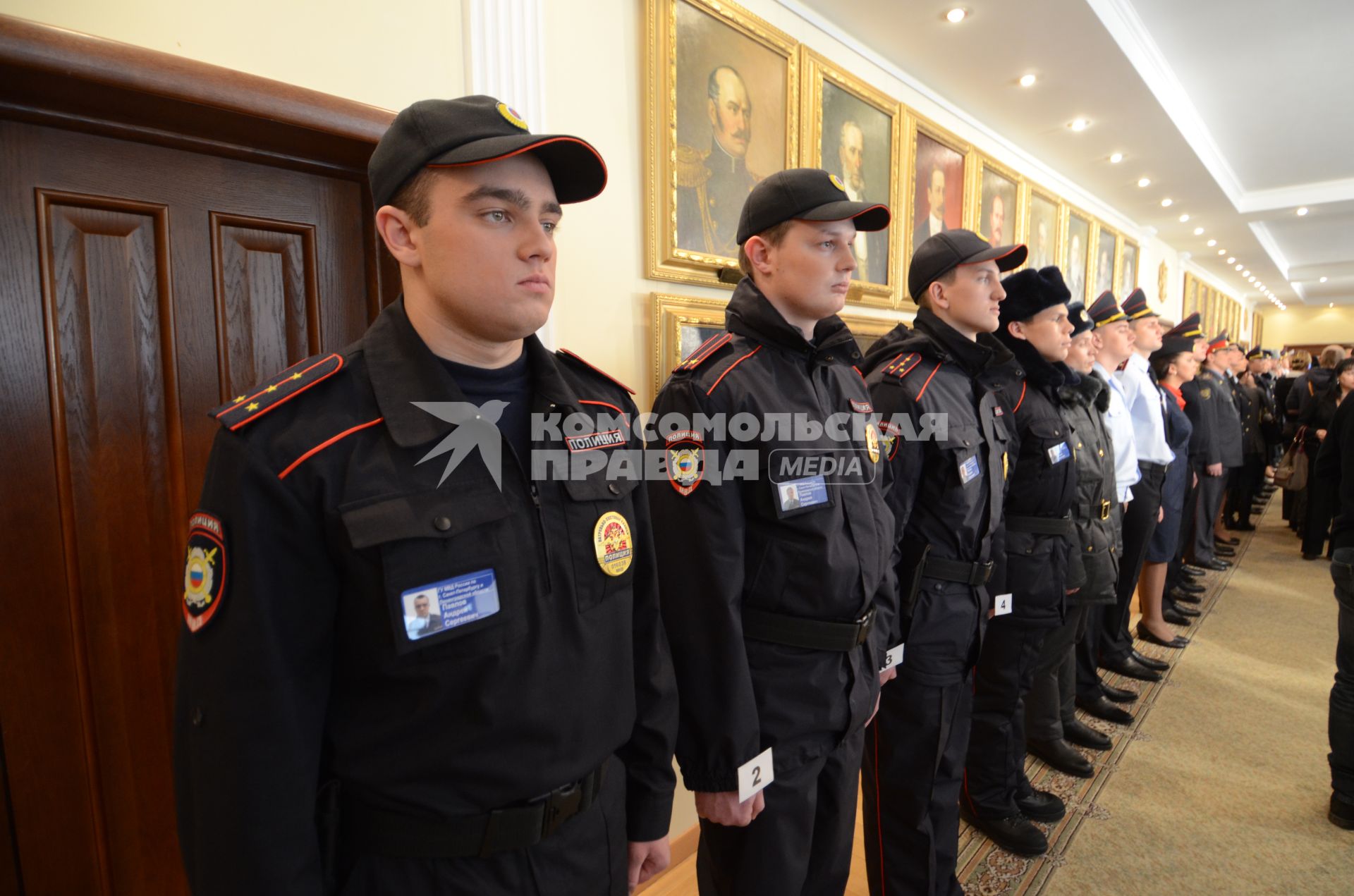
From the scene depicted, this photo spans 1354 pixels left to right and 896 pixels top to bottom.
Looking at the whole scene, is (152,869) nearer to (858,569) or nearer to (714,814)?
(714,814)

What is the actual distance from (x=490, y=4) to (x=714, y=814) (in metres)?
2.05

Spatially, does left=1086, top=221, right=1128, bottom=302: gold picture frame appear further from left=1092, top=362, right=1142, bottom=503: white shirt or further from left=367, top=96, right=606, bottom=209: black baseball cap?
left=367, top=96, right=606, bottom=209: black baseball cap

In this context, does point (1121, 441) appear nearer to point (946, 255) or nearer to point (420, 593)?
point (946, 255)

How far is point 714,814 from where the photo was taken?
135cm

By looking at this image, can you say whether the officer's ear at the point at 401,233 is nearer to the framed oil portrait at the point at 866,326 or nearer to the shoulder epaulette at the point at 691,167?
the shoulder epaulette at the point at 691,167

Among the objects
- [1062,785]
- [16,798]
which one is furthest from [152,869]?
[1062,785]

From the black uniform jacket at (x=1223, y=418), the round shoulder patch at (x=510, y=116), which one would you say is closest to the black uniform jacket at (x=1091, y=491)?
the round shoulder patch at (x=510, y=116)

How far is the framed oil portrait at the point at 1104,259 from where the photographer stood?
6.48 m

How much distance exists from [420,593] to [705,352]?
89 centimetres

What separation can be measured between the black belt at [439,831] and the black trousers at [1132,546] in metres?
3.81

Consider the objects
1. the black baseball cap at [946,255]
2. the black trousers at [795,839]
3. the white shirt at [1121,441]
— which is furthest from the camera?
the white shirt at [1121,441]

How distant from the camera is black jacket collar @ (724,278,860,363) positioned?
1533 millimetres

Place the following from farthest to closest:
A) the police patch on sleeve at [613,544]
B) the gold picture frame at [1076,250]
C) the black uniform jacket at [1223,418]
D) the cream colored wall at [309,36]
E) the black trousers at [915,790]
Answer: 1. the gold picture frame at [1076,250]
2. the black uniform jacket at [1223,418]
3. the black trousers at [915,790]
4. the cream colored wall at [309,36]
5. the police patch on sleeve at [613,544]

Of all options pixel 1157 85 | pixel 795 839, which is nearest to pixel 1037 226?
pixel 1157 85
